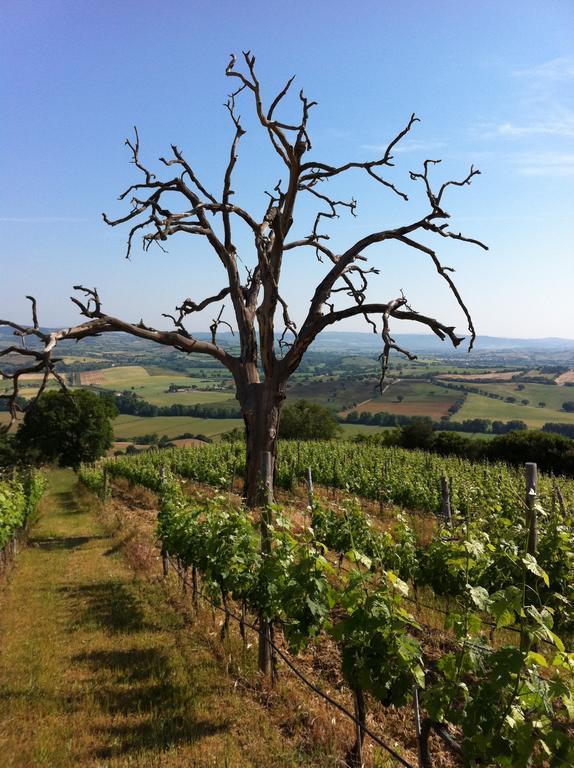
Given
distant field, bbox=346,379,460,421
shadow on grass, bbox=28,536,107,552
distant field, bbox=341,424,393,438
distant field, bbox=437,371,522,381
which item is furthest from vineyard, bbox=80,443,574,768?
distant field, bbox=437,371,522,381

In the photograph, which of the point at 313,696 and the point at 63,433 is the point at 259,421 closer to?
the point at 313,696

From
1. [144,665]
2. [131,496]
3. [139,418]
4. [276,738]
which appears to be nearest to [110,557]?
[144,665]

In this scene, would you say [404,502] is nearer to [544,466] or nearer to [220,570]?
[220,570]

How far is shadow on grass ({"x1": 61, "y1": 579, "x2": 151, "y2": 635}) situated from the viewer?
7352 millimetres

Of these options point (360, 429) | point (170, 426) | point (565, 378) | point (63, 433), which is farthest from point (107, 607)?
point (565, 378)

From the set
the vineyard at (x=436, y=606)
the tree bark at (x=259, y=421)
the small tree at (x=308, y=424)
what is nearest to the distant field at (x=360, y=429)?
the small tree at (x=308, y=424)

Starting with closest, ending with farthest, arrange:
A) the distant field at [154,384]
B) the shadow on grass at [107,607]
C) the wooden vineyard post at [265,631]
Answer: the wooden vineyard post at [265,631], the shadow on grass at [107,607], the distant field at [154,384]

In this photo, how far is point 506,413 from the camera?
2726 inches

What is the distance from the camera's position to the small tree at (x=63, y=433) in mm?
37031

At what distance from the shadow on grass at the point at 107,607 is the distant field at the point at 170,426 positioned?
168ft

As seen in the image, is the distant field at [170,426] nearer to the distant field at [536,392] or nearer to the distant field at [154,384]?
the distant field at [154,384]

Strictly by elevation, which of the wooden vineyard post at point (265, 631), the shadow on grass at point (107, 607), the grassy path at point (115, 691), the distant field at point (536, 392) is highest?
the wooden vineyard post at point (265, 631)

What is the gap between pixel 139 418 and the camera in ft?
258

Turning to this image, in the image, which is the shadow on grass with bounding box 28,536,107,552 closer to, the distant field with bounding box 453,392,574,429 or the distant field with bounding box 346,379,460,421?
the distant field with bounding box 346,379,460,421
